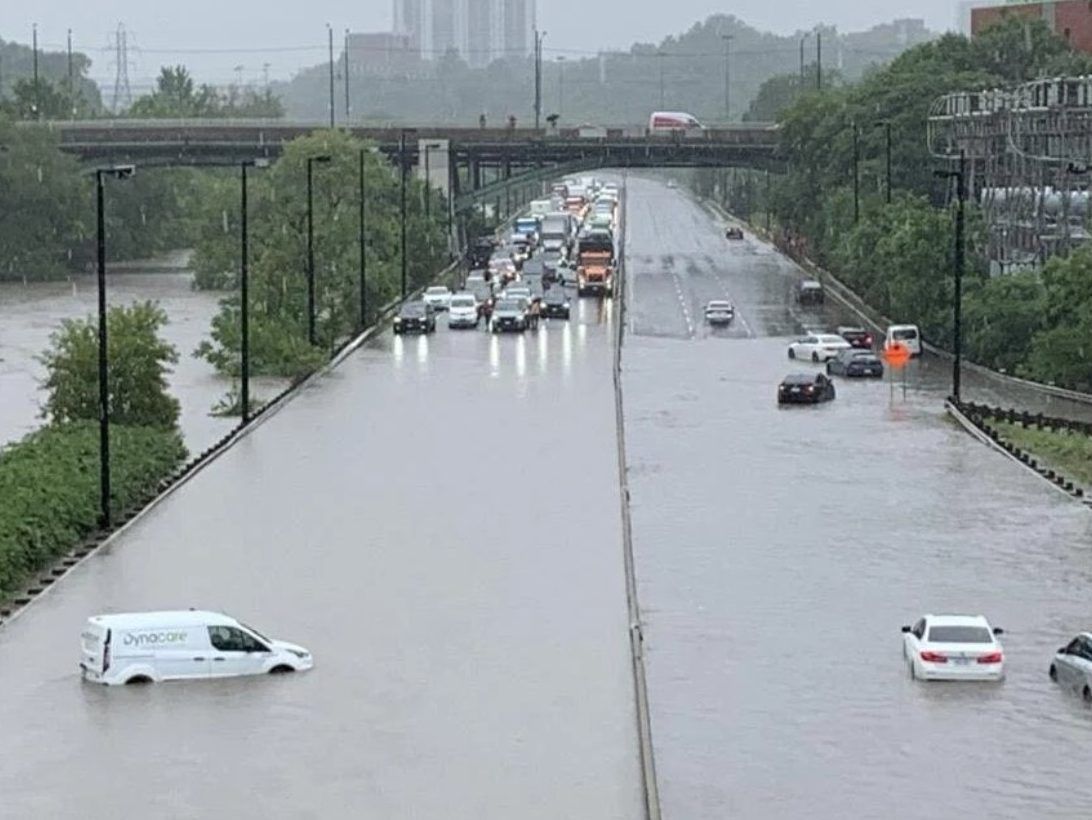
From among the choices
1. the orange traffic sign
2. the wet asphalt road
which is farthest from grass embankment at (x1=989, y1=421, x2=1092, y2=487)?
the orange traffic sign

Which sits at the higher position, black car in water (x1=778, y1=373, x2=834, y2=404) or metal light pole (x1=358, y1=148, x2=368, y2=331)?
metal light pole (x1=358, y1=148, x2=368, y2=331)

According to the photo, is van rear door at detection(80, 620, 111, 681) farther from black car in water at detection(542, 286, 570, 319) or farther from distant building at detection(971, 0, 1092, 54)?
distant building at detection(971, 0, 1092, 54)

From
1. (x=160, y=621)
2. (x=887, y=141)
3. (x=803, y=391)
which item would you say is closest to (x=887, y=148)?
(x=887, y=141)

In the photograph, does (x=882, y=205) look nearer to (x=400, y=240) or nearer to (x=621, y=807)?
(x=400, y=240)

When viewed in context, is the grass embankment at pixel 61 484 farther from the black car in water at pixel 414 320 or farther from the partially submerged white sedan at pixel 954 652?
the black car in water at pixel 414 320

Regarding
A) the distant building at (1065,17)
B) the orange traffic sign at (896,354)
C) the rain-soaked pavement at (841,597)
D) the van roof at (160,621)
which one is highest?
the distant building at (1065,17)

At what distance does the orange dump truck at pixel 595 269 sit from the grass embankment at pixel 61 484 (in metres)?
38.6

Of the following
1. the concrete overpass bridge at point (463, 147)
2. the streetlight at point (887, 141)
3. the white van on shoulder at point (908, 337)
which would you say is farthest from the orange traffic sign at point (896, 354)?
the concrete overpass bridge at point (463, 147)

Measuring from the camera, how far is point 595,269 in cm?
8212

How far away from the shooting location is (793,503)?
129ft

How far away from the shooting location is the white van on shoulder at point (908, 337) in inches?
2466

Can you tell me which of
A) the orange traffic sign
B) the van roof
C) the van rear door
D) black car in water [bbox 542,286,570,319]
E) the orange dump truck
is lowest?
the van rear door

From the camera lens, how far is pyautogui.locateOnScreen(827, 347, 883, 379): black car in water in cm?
5828

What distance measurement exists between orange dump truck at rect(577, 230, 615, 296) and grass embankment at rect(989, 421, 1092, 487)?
32812mm
